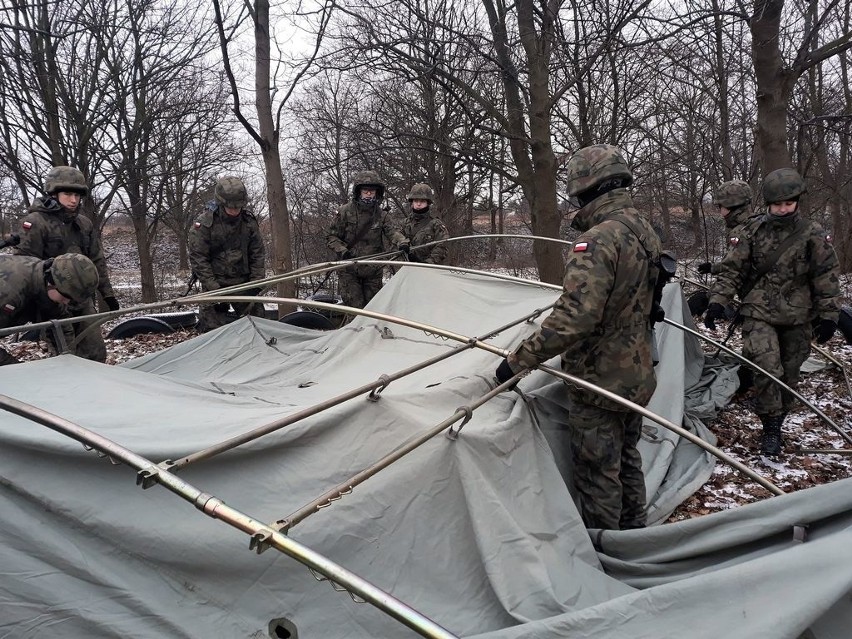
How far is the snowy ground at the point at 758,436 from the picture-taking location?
416cm

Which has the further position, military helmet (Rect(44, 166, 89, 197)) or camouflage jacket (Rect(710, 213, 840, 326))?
military helmet (Rect(44, 166, 89, 197))

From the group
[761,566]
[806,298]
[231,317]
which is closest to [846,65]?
[806,298]

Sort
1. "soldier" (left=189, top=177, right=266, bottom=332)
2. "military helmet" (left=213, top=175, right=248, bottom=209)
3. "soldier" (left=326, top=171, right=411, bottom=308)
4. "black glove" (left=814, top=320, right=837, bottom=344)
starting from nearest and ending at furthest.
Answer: "black glove" (left=814, top=320, right=837, bottom=344) < "military helmet" (left=213, top=175, right=248, bottom=209) < "soldier" (left=189, top=177, right=266, bottom=332) < "soldier" (left=326, top=171, right=411, bottom=308)

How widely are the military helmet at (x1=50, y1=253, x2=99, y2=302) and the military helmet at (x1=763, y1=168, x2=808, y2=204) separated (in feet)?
17.2

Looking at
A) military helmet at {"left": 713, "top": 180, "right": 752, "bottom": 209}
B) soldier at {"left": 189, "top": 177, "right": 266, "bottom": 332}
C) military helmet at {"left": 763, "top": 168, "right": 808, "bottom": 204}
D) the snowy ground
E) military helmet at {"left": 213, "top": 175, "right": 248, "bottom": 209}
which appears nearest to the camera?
the snowy ground

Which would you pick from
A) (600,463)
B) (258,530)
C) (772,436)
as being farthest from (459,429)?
(772,436)

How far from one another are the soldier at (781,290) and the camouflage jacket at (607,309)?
225 cm

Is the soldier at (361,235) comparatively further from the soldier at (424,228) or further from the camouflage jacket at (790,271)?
the camouflage jacket at (790,271)

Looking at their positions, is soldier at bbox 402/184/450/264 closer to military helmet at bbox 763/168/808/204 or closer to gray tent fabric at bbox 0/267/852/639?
military helmet at bbox 763/168/808/204

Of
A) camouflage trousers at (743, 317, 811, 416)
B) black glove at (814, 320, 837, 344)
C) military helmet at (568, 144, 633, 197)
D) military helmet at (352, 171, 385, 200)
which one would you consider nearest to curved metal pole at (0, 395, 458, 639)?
military helmet at (568, 144, 633, 197)

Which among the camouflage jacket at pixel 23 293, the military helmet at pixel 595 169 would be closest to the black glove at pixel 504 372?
the military helmet at pixel 595 169

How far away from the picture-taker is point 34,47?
29.8 feet

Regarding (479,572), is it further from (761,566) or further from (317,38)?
(317,38)

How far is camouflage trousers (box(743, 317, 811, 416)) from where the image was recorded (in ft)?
15.3
